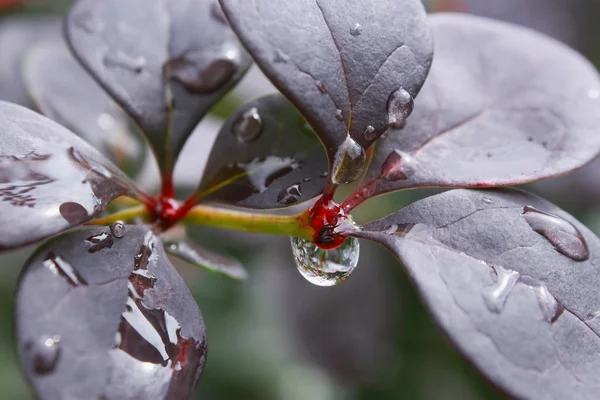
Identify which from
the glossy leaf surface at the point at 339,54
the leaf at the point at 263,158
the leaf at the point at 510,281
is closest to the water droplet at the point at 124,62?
the leaf at the point at 263,158

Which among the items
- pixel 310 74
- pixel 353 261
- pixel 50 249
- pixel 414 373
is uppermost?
pixel 310 74

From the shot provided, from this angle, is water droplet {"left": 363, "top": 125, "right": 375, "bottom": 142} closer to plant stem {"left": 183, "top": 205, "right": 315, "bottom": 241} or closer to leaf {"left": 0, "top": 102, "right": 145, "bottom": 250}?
plant stem {"left": 183, "top": 205, "right": 315, "bottom": 241}

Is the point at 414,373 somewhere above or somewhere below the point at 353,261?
below

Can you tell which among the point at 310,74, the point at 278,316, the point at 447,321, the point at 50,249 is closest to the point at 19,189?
the point at 50,249

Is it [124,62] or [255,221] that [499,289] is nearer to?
[255,221]

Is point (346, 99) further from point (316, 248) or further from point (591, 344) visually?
point (591, 344)

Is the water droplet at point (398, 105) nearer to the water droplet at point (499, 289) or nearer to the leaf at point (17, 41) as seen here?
the water droplet at point (499, 289)

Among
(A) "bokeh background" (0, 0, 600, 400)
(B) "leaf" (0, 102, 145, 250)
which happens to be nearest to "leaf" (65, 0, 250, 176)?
(B) "leaf" (0, 102, 145, 250)
